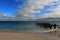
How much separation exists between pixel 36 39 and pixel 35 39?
0.17ft

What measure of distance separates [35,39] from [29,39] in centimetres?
33

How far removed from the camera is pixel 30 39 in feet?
25.4

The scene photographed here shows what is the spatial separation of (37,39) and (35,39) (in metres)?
0.10

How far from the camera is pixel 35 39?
7855 mm

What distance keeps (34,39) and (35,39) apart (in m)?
0.06

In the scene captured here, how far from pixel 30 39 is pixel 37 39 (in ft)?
1.21

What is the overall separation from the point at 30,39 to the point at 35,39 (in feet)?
0.92

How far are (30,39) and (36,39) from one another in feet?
1.05

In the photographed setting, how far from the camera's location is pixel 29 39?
25.3 feet

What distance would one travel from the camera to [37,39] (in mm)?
7848

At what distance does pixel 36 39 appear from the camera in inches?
309

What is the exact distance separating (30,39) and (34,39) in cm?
22

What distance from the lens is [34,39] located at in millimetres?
7816
